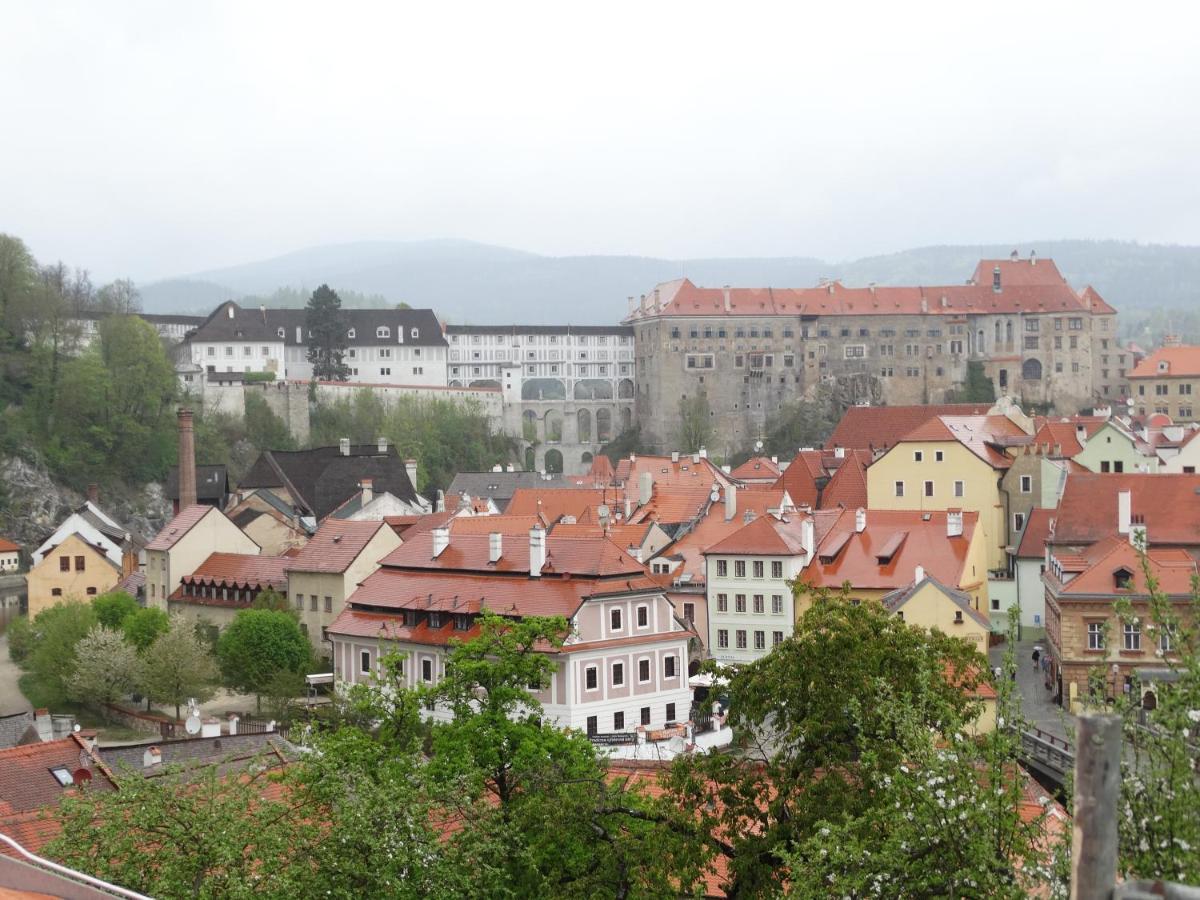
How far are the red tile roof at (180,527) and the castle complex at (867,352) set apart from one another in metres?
76.3

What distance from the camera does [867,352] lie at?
141375mm

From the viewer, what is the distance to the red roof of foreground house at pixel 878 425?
285 feet

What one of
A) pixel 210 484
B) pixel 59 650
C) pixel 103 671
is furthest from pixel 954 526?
pixel 210 484

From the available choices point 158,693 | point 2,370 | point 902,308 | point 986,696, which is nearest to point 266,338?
point 2,370

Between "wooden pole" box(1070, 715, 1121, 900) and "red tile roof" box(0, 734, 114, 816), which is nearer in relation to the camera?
"wooden pole" box(1070, 715, 1121, 900)

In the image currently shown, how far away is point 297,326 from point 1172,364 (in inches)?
2810

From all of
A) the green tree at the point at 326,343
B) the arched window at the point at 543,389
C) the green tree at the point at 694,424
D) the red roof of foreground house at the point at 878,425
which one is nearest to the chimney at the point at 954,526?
the red roof of foreground house at the point at 878,425

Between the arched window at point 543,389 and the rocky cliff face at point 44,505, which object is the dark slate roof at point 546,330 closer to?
the arched window at point 543,389

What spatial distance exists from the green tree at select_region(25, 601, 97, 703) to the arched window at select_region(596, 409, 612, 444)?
302ft

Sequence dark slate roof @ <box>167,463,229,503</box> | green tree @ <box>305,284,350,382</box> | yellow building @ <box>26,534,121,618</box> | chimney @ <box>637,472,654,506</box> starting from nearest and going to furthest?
chimney @ <box>637,472,654,506</box>
yellow building @ <box>26,534,121,618</box>
dark slate roof @ <box>167,463,229,503</box>
green tree @ <box>305,284,350,382</box>

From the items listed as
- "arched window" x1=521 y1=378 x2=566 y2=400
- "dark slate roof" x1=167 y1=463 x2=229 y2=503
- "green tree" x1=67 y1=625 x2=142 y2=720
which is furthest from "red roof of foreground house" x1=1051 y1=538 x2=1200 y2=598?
"arched window" x1=521 y1=378 x2=566 y2=400

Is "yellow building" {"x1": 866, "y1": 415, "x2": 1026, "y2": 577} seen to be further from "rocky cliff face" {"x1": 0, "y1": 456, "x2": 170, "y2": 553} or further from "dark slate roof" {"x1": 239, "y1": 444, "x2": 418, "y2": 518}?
"rocky cliff face" {"x1": 0, "y1": 456, "x2": 170, "y2": 553}

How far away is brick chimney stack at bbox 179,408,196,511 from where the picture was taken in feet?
260

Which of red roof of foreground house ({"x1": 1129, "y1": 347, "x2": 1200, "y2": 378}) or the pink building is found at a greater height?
red roof of foreground house ({"x1": 1129, "y1": 347, "x2": 1200, "y2": 378})
